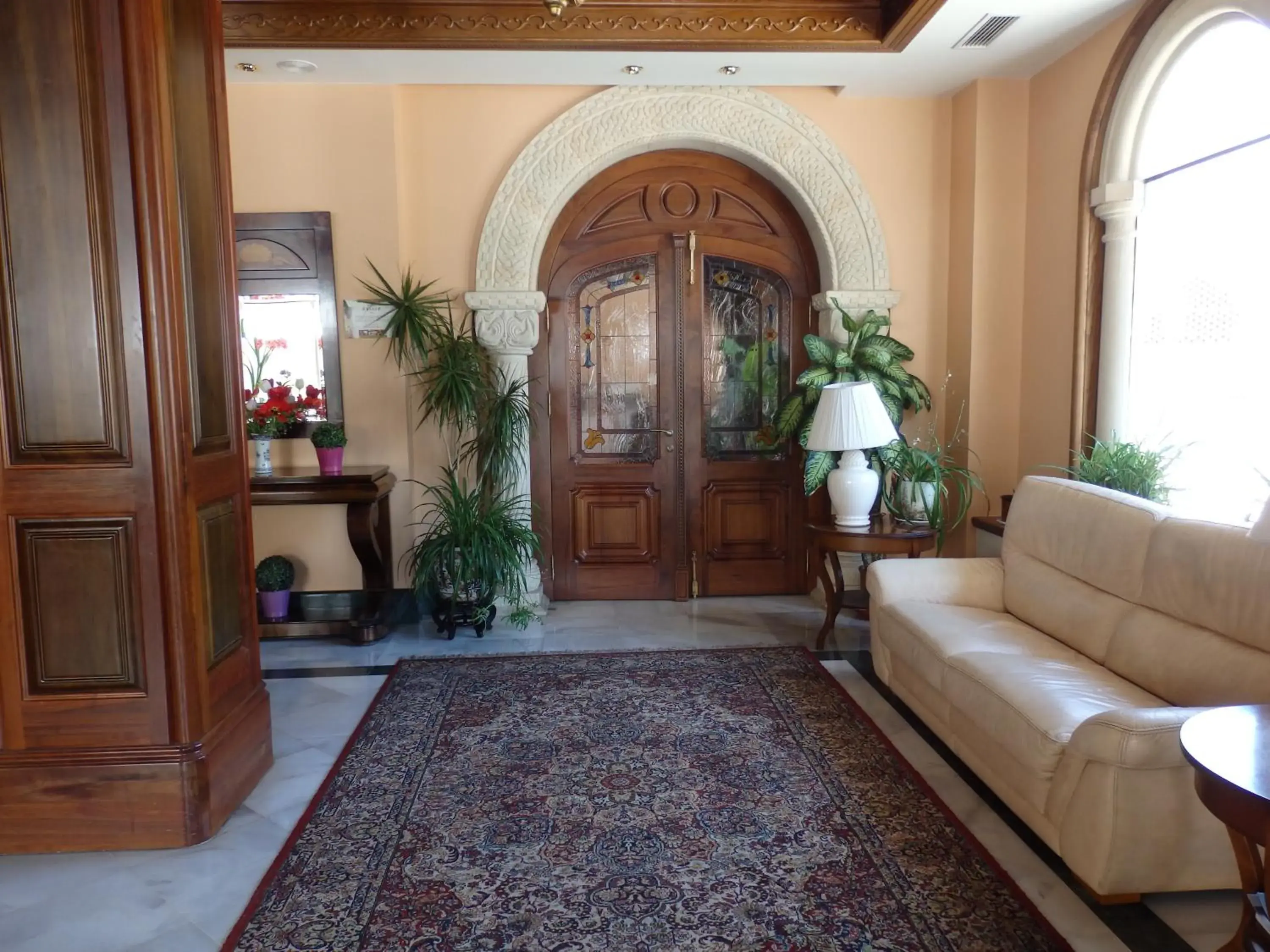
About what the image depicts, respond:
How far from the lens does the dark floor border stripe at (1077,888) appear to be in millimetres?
2045

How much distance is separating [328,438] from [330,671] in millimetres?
1163

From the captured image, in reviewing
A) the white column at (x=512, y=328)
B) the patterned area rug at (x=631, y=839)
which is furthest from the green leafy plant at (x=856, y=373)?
the patterned area rug at (x=631, y=839)

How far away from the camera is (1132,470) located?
11.6ft

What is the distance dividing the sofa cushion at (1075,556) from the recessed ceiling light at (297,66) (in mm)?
3825

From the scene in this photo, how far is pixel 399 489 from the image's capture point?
4859 mm

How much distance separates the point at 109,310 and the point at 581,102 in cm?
304

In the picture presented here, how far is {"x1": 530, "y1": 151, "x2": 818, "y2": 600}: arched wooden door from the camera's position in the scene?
512 cm

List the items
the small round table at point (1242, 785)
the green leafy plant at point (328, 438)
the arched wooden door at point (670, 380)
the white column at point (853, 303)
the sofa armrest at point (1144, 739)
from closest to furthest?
the small round table at point (1242, 785)
the sofa armrest at point (1144, 739)
the green leafy plant at point (328, 438)
the white column at point (853, 303)
the arched wooden door at point (670, 380)

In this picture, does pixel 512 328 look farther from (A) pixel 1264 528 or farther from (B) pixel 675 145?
(A) pixel 1264 528

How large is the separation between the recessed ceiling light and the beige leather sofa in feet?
11.7

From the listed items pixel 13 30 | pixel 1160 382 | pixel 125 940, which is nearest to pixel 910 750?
pixel 1160 382

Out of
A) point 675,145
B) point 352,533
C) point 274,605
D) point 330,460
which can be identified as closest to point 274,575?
point 274,605

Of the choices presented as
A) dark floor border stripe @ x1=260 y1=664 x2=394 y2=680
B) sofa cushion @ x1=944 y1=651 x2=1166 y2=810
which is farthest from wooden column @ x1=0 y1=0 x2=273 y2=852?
sofa cushion @ x1=944 y1=651 x2=1166 y2=810

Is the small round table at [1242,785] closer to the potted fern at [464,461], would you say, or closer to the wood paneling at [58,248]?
the wood paneling at [58,248]
